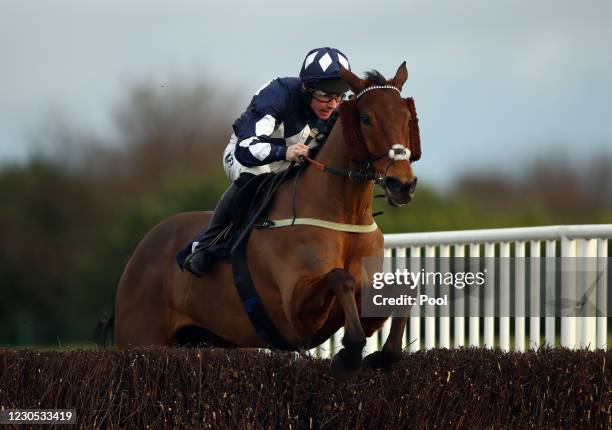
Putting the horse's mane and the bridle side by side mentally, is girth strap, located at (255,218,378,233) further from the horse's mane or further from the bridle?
the horse's mane

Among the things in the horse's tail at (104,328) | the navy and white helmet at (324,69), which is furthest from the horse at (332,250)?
the horse's tail at (104,328)

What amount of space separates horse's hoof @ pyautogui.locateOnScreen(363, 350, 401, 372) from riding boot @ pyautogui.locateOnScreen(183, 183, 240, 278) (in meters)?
1.63

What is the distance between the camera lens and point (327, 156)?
19.1ft

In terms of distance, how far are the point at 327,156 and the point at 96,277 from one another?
18.5 metres

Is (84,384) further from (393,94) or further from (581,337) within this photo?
(581,337)

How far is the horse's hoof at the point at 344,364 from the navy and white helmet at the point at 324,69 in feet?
5.49

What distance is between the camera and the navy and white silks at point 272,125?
6.03 meters

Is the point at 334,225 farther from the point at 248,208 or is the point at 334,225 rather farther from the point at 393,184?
the point at 248,208

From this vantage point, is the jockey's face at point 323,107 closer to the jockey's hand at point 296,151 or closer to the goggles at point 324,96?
the goggles at point 324,96

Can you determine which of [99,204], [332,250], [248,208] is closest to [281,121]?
[248,208]

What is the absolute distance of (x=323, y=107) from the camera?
616cm

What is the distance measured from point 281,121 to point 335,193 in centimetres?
69

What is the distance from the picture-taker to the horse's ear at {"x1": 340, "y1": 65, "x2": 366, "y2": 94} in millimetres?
5441

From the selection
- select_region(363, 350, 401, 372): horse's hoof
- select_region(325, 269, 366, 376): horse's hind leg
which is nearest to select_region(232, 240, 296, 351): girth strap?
select_region(325, 269, 366, 376): horse's hind leg
